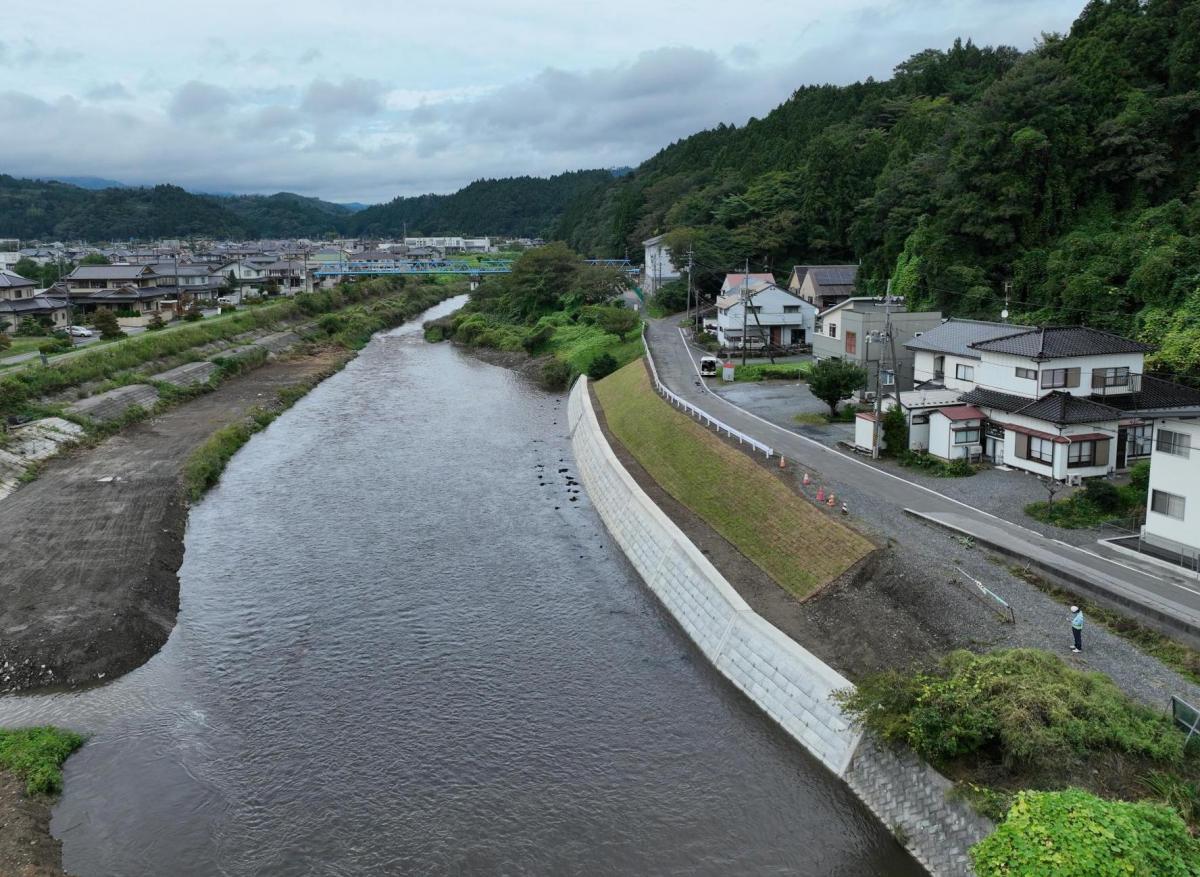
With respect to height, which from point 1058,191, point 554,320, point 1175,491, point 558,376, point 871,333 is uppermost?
point 1058,191

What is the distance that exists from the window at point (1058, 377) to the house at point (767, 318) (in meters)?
20.3

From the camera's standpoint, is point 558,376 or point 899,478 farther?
point 558,376

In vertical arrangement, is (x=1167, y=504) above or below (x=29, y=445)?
above

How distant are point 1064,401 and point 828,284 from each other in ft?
96.4

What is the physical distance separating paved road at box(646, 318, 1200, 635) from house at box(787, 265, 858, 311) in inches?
785

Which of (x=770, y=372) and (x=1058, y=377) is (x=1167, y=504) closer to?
(x=1058, y=377)

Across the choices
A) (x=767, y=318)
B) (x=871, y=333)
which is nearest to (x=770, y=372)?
(x=767, y=318)

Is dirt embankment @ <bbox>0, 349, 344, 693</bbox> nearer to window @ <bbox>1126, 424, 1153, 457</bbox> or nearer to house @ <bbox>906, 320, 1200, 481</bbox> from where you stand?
house @ <bbox>906, 320, 1200, 481</bbox>

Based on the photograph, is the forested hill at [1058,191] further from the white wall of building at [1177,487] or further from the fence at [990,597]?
the fence at [990,597]

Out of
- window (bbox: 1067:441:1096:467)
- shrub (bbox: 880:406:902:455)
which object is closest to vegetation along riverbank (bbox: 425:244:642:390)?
shrub (bbox: 880:406:902:455)

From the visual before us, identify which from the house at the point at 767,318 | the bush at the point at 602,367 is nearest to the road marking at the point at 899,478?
the house at the point at 767,318

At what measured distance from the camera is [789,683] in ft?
49.2

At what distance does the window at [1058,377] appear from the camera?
898 inches

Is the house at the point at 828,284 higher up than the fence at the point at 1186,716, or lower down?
higher up
